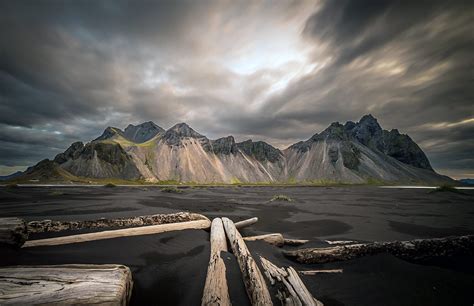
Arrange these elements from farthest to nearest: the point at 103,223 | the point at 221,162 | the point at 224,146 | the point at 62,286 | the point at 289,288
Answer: the point at 224,146
the point at 221,162
the point at 103,223
the point at 289,288
the point at 62,286

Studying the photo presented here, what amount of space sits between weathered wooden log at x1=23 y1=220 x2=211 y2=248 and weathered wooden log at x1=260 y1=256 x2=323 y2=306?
4151 mm

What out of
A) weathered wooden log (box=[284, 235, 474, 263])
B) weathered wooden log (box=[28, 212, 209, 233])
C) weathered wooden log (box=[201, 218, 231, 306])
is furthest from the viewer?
weathered wooden log (box=[28, 212, 209, 233])

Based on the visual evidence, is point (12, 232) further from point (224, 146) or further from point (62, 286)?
point (224, 146)

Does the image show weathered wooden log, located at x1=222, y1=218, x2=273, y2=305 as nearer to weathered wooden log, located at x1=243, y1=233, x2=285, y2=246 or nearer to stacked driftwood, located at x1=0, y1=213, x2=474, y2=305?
stacked driftwood, located at x1=0, y1=213, x2=474, y2=305

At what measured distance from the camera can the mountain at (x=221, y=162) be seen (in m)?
126

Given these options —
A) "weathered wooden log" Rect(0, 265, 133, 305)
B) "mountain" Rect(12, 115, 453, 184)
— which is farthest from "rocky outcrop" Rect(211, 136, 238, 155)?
"weathered wooden log" Rect(0, 265, 133, 305)

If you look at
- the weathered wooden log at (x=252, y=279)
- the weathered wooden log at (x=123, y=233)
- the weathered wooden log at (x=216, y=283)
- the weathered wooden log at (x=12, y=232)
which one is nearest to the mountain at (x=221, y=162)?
the weathered wooden log at (x=123, y=233)

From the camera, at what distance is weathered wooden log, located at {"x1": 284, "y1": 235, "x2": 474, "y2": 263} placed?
17.8ft

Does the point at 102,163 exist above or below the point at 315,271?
above

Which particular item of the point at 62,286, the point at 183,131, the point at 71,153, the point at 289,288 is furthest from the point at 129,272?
the point at 71,153

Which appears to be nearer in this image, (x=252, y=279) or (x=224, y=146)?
(x=252, y=279)

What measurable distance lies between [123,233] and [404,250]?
8698 millimetres

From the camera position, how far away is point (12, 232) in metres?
3.81

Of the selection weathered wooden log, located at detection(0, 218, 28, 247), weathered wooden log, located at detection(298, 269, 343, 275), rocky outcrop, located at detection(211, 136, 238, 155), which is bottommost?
weathered wooden log, located at detection(298, 269, 343, 275)
